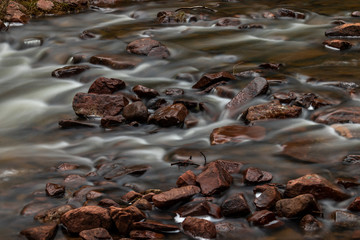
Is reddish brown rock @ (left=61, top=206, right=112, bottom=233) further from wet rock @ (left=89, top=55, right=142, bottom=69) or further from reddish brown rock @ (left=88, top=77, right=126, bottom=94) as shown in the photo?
wet rock @ (left=89, top=55, right=142, bottom=69)

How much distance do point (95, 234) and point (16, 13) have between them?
1099 centimetres

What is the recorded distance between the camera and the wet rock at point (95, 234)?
3.97m

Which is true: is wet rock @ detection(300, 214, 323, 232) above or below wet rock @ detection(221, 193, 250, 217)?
below

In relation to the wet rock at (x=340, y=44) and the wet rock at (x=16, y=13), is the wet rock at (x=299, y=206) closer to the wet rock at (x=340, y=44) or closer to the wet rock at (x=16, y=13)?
the wet rock at (x=340, y=44)

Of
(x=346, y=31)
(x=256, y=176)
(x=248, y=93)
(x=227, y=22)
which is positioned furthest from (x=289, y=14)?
(x=256, y=176)

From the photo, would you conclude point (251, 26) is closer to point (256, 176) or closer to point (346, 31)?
point (346, 31)

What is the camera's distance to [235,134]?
6215 millimetres

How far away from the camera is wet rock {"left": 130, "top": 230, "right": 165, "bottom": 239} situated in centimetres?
402

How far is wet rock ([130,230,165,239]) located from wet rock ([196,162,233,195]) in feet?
2.36

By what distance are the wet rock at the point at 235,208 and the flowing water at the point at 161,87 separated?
0.08 metres

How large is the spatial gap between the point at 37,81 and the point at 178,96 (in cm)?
319

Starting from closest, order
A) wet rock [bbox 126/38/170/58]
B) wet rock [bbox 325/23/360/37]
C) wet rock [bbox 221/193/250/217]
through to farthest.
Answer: wet rock [bbox 221/193/250/217], wet rock [bbox 126/38/170/58], wet rock [bbox 325/23/360/37]

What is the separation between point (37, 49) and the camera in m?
11.3

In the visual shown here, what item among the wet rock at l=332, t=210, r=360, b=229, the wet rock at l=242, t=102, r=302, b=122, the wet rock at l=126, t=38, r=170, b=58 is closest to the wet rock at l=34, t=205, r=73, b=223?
the wet rock at l=332, t=210, r=360, b=229
